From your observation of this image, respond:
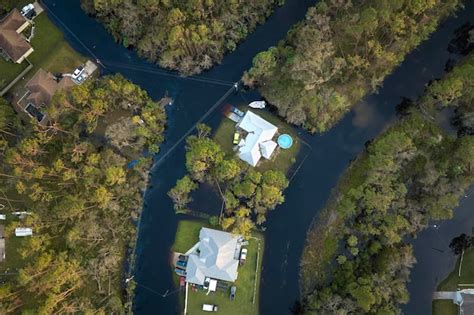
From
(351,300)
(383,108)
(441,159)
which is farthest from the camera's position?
(383,108)

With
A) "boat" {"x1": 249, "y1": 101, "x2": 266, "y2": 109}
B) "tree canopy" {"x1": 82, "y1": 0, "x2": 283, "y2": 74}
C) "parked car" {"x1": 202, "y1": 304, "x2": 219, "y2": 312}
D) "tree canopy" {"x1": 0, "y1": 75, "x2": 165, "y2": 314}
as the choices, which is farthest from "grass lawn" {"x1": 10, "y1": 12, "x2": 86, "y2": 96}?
"parked car" {"x1": 202, "y1": 304, "x2": 219, "y2": 312}

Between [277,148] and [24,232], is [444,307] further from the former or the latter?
[24,232]

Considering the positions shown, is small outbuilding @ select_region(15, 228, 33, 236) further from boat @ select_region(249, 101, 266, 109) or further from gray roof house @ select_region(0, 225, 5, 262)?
boat @ select_region(249, 101, 266, 109)

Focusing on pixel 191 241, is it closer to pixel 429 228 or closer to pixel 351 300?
pixel 351 300

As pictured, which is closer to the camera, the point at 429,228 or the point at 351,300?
the point at 351,300

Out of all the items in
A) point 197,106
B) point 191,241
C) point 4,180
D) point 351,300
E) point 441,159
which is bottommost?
point 351,300

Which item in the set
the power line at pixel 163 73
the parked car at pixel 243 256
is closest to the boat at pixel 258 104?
the power line at pixel 163 73

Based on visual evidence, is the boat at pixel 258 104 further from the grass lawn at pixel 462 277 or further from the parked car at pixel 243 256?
the grass lawn at pixel 462 277

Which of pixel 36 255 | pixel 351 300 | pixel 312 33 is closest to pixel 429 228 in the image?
pixel 351 300
